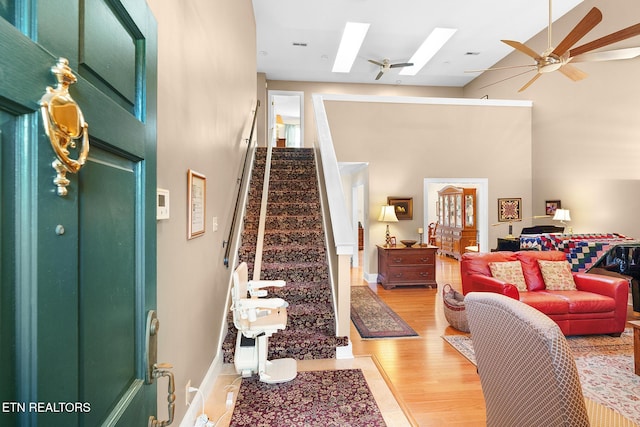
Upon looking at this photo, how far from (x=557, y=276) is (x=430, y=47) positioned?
5901mm

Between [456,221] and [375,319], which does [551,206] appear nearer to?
[456,221]

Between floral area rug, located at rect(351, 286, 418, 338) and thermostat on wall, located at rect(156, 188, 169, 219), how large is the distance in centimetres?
283

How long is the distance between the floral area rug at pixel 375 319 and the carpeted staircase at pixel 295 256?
29.5 inches

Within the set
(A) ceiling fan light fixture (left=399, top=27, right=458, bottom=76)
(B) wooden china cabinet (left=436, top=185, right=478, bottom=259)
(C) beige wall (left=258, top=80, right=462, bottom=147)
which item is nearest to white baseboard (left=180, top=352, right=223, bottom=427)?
(C) beige wall (left=258, top=80, right=462, bottom=147)

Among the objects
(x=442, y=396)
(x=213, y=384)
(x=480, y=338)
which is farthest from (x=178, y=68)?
(x=442, y=396)

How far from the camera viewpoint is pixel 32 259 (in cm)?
48

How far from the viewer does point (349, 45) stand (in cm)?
742

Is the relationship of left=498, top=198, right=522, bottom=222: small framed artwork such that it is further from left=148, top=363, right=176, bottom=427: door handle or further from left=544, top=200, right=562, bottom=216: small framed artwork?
left=148, top=363, right=176, bottom=427: door handle

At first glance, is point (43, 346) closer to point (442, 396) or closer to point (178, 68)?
point (178, 68)

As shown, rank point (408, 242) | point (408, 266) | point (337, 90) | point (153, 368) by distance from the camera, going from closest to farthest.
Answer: point (153, 368) → point (408, 266) → point (408, 242) → point (337, 90)

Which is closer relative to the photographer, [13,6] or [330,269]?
[13,6]

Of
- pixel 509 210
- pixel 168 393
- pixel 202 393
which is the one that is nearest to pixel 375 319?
pixel 202 393

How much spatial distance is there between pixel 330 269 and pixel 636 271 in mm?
3787

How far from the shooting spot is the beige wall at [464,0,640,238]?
4965mm
